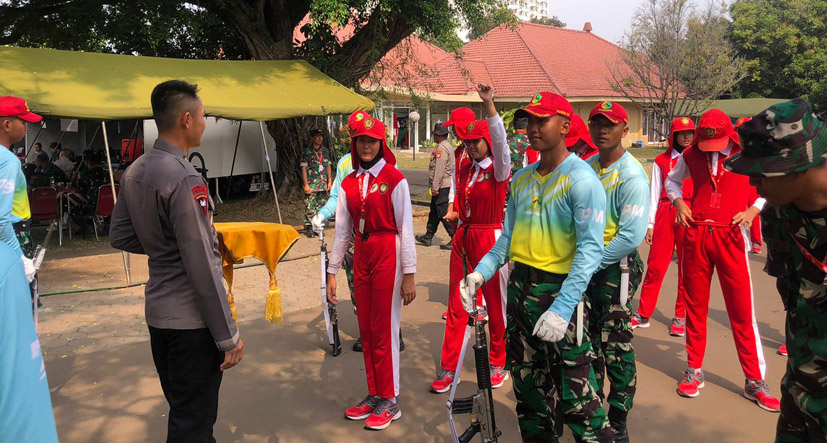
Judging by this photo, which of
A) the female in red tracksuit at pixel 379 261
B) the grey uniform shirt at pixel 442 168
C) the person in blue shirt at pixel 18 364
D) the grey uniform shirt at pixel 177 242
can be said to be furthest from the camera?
the grey uniform shirt at pixel 442 168

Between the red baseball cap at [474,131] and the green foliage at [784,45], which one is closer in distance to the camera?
the red baseball cap at [474,131]

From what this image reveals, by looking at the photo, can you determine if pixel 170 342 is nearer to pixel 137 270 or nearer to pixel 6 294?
pixel 6 294

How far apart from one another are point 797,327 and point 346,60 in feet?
42.7

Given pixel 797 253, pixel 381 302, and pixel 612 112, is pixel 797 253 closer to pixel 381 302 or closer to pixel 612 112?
pixel 612 112

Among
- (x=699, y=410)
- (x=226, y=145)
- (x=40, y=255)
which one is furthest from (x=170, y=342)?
(x=226, y=145)

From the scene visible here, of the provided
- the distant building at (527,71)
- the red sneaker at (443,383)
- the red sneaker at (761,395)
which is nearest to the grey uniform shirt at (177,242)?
the red sneaker at (443,383)

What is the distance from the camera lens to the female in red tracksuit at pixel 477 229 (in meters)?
4.89

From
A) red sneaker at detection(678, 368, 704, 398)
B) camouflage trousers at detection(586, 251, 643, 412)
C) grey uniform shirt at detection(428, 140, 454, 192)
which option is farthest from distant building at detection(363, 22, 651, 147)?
camouflage trousers at detection(586, 251, 643, 412)

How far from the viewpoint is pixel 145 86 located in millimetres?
9977

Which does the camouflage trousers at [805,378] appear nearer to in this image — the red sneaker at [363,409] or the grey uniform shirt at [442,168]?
the red sneaker at [363,409]

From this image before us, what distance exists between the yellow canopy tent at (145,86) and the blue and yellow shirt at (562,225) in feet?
21.9

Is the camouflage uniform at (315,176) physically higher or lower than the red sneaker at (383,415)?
higher

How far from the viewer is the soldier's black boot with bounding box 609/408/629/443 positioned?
4023 mm

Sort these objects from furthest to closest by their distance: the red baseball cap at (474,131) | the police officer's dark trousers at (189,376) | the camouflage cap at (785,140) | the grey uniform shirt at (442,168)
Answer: the grey uniform shirt at (442,168), the red baseball cap at (474,131), the police officer's dark trousers at (189,376), the camouflage cap at (785,140)
